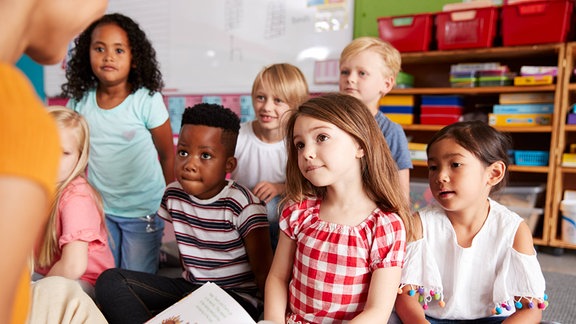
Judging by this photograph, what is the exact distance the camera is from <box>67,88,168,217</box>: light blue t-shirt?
1.77 m

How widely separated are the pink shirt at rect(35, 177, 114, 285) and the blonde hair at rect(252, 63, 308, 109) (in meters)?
0.70

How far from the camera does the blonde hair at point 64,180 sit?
131cm

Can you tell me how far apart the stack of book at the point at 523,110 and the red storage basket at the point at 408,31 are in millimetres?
581

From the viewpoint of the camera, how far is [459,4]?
104 inches

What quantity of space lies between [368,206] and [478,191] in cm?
29

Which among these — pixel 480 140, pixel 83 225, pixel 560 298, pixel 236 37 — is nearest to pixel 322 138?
pixel 480 140

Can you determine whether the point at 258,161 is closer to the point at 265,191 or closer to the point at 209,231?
the point at 265,191

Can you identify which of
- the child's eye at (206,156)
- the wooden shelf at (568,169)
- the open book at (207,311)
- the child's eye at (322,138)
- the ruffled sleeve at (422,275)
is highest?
the child's eye at (322,138)

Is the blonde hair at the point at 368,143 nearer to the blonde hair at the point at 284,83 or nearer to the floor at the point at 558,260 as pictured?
the blonde hair at the point at 284,83

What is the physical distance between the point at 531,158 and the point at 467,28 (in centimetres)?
86

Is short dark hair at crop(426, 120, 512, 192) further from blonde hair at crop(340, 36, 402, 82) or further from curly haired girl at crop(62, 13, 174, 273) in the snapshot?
curly haired girl at crop(62, 13, 174, 273)

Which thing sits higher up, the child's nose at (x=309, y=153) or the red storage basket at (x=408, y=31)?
the red storage basket at (x=408, y=31)

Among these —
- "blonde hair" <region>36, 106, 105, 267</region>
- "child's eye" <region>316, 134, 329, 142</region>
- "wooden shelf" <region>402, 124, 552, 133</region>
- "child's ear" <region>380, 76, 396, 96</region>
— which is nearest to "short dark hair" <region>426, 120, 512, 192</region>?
"child's eye" <region>316, 134, 329, 142</region>

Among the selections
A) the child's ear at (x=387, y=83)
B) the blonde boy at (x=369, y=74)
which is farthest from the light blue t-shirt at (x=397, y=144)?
the child's ear at (x=387, y=83)
